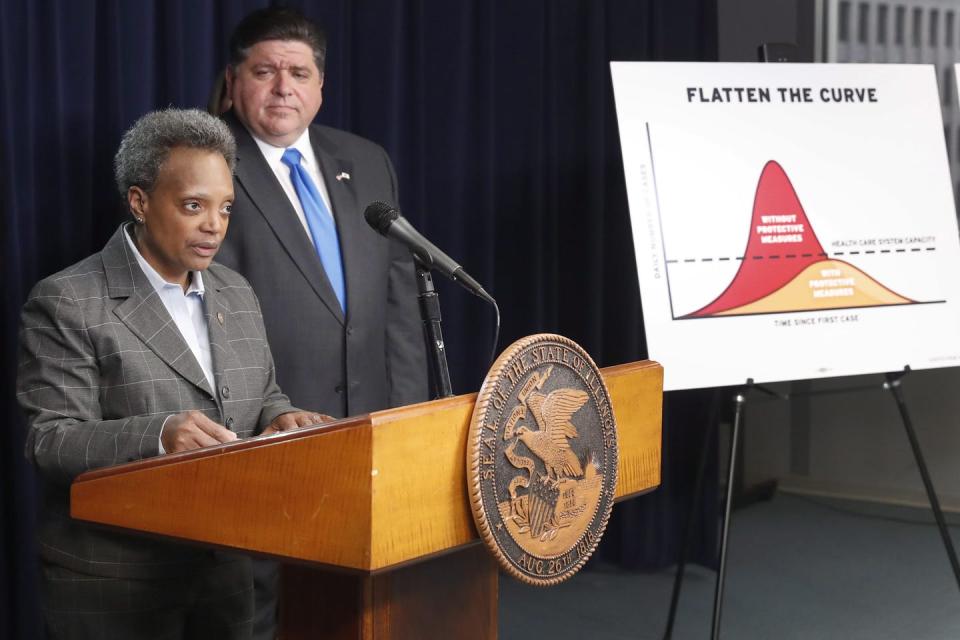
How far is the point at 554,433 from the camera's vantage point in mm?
1271

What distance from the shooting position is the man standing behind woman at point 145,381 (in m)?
1.49

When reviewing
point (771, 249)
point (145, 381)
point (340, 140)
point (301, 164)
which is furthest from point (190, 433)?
point (771, 249)

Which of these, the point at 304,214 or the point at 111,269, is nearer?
the point at 111,269

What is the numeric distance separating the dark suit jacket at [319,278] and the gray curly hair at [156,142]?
1.85 feet

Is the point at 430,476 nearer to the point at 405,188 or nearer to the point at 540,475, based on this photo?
the point at 540,475

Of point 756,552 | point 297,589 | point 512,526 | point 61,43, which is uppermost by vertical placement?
point 61,43

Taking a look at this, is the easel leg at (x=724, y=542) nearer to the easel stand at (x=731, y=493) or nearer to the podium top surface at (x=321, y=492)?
the easel stand at (x=731, y=493)

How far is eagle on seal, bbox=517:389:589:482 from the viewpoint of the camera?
4.11ft

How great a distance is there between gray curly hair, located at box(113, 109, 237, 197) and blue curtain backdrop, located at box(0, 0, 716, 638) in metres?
0.76

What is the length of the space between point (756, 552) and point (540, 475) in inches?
119

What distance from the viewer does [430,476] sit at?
118 centimetres

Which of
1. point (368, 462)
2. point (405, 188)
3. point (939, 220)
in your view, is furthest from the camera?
point (405, 188)

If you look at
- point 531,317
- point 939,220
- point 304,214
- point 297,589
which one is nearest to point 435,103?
point 531,317

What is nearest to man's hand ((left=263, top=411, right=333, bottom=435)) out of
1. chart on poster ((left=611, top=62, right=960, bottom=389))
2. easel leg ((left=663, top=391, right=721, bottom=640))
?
chart on poster ((left=611, top=62, right=960, bottom=389))
